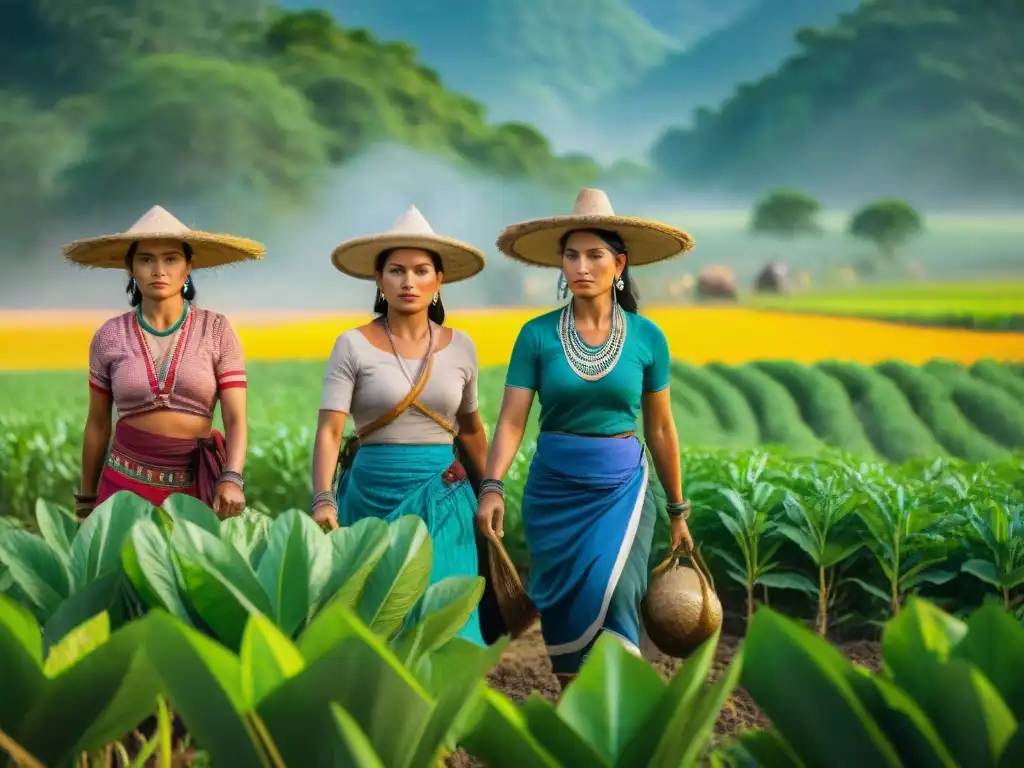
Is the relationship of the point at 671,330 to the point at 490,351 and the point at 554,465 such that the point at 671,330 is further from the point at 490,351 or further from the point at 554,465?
the point at 554,465

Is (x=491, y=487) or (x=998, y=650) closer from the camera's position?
(x=998, y=650)

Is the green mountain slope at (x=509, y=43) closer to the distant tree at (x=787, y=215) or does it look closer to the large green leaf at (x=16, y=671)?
the distant tree at (x=787, y=215)

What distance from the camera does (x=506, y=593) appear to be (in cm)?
266

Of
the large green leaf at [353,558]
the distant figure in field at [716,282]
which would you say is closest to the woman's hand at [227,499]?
the large green leaf at [353,558]

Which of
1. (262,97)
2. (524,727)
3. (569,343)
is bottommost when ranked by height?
(524,727)

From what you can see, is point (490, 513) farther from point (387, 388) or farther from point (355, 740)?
point (355, 740)

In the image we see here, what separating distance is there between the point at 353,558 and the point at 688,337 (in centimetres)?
700

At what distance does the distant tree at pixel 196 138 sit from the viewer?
29.3ft

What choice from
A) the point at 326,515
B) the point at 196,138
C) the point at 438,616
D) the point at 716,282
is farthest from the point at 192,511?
the point at 196,138

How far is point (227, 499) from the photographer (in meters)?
2.62

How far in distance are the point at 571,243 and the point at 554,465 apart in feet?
1.64

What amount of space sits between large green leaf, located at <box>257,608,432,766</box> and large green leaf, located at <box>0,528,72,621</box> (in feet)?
1.66

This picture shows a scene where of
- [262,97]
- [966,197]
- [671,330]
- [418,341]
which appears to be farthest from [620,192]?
[418,341]

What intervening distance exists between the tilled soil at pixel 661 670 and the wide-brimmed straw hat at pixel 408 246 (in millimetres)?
1086
